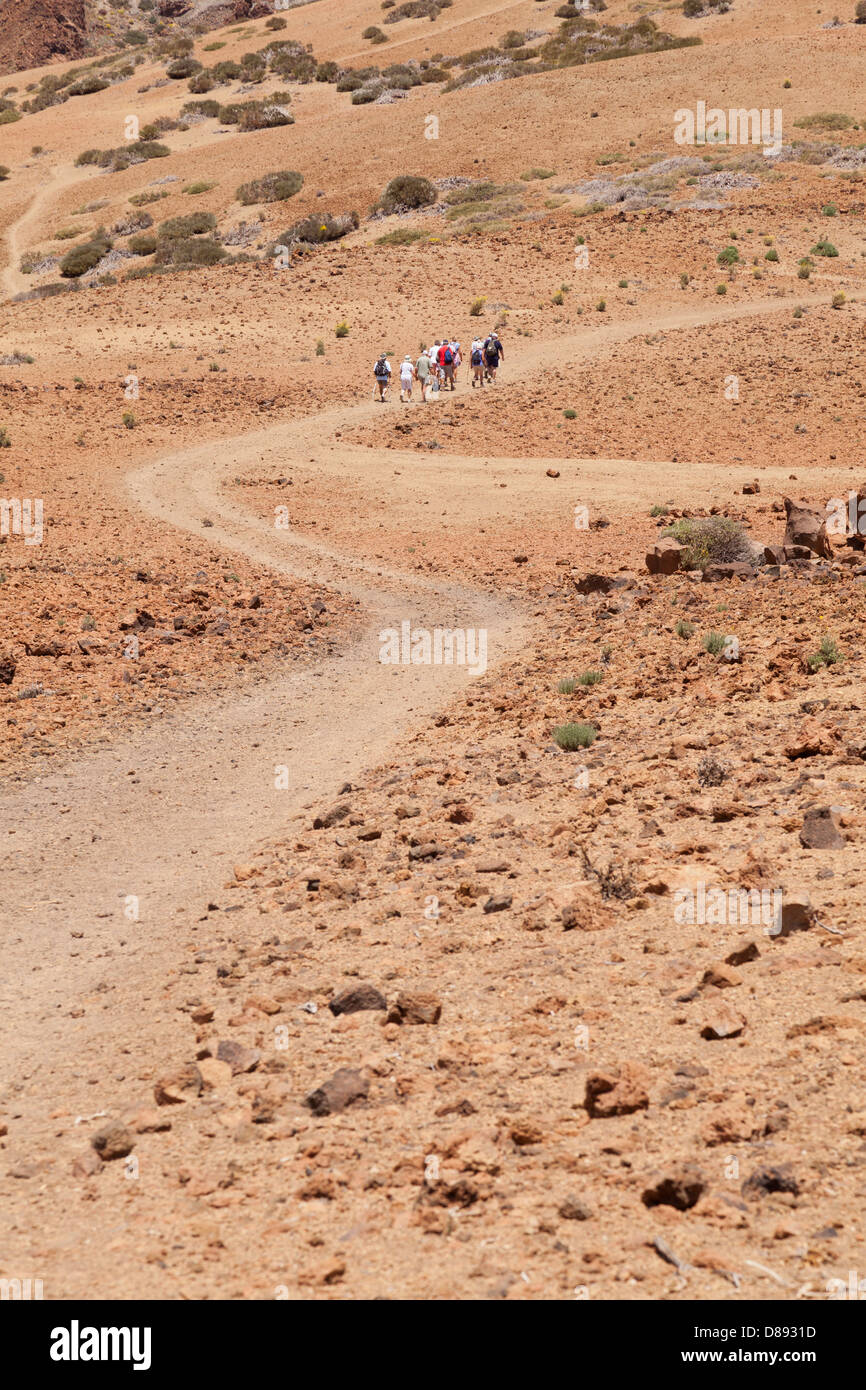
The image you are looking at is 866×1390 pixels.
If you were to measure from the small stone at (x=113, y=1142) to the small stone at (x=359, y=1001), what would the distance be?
1.36m

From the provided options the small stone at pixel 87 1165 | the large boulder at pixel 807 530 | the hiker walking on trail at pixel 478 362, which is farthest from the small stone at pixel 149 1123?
the hiker walking on trail at pixel 478 362

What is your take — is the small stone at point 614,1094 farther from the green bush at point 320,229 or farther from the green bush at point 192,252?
the green bush at point 320,229

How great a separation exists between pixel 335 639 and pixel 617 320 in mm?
23670

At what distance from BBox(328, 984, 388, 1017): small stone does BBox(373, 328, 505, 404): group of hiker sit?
2531 centimetres

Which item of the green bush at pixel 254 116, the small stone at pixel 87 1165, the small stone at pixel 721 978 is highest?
the green bush at pixel 254 116

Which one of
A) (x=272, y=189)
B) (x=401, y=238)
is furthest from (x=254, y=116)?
(x=401, y=238)

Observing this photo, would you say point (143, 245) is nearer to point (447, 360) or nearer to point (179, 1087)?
point (447, 360)

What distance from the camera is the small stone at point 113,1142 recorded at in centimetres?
583

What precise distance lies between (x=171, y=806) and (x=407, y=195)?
44.2 meters

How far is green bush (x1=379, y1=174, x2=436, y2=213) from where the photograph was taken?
49938 millimetres

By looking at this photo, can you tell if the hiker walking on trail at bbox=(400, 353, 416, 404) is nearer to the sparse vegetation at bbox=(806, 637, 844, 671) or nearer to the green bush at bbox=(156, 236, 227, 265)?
the green bush at bbox=(156, 236, 227, 265)
